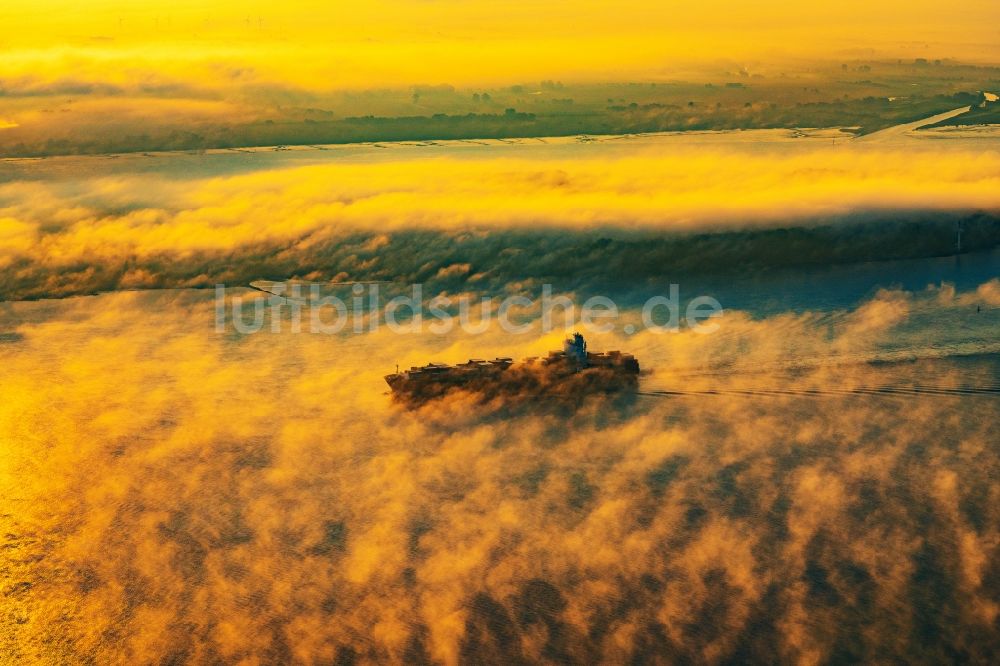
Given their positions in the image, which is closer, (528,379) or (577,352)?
(528,379)

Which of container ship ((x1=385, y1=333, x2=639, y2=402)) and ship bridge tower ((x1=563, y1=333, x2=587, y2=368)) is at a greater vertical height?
ship bridge tower ((x1=563, y1=333, x2=587, y2=368))

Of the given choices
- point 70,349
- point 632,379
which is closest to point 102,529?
point 632,379

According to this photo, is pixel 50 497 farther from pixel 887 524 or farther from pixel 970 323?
pixel 970 323

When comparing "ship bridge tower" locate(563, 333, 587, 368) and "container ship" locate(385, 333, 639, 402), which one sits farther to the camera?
"ship bridge tower" locate(563, 333, 587, 368)

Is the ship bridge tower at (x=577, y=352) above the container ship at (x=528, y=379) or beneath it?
above

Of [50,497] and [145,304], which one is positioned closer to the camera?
[50,497]

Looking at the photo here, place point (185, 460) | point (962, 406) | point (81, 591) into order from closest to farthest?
point (81, 591), point (185, 460), point (962, 406)

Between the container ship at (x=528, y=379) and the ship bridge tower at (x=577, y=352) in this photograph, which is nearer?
the container ship at (x=528, y=379)

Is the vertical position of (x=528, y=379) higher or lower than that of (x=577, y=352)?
lower
